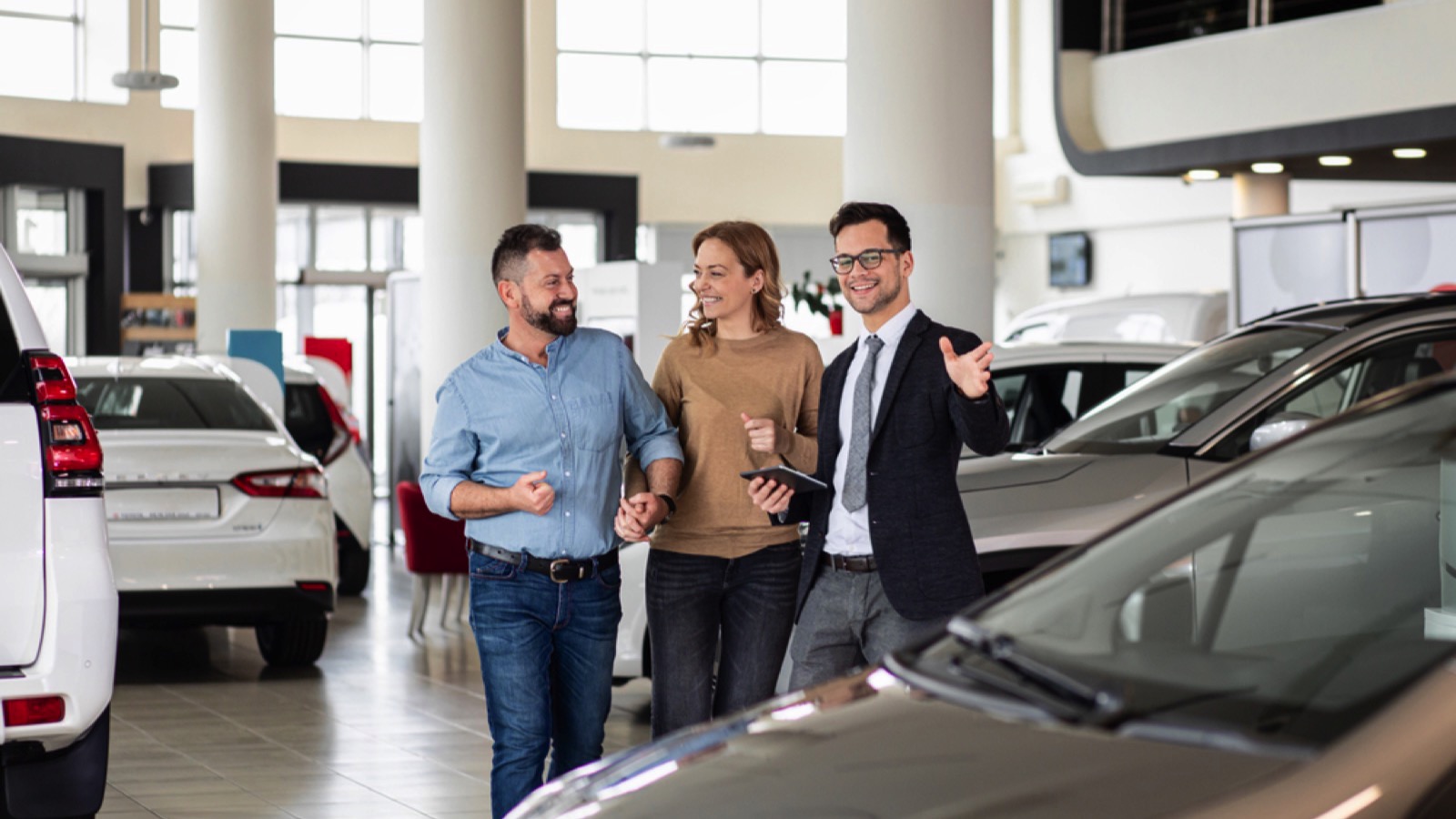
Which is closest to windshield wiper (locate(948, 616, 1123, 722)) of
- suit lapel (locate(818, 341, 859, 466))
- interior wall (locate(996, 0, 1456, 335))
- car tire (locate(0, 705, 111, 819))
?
suit lapel (locate(818, 341, 859, 466))

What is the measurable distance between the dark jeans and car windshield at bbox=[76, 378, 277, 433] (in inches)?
182

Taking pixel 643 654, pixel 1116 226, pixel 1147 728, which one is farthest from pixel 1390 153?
pixel 1116 226

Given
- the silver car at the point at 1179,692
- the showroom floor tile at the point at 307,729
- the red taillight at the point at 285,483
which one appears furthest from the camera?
the red taillight at the point at 285,483

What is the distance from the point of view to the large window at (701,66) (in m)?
26.3

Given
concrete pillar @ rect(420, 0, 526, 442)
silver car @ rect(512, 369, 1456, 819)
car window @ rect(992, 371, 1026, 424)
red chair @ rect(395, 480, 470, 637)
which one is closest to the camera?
silver car @ rect(512, 369, 1456, 819)

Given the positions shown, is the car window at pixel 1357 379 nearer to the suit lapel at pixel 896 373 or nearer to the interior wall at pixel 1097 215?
the suit lapel at pixel 896 373

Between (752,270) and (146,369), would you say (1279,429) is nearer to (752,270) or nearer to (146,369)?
(752,270)

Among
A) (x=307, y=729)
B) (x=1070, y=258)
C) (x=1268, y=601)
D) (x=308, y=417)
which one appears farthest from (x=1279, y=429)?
(x=1070, y=258)

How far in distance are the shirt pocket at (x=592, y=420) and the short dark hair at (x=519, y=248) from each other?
336 millimetres

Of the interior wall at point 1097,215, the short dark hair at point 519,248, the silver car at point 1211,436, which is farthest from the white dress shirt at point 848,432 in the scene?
the interior wall at point 1097,215

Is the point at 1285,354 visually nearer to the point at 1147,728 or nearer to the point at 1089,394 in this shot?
the point at 1089,394

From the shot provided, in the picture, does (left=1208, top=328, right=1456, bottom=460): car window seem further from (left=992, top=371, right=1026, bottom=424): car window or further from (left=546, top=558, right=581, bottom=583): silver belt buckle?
(left=546, top=558, right=581, bottom=583): silver belt buckle

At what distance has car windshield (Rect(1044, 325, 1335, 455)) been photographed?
6160 millimetres

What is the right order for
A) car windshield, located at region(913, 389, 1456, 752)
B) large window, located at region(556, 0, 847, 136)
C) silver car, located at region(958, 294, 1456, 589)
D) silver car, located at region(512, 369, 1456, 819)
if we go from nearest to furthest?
silver car, located at region(512, 369, 1456, 819), car windshield, located at region(913, 389, 1456, 752), silver car, located at region(958, 294, 1456, 589), large window, located at region(556, 0, 847, 136)
